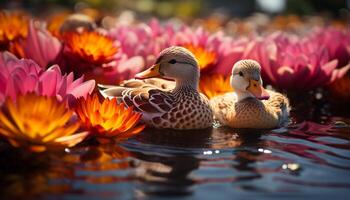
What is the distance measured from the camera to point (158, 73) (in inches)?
122

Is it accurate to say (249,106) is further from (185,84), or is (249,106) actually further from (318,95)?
(318,95)

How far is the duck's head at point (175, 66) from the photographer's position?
10.0 feet

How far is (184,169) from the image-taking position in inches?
87.8

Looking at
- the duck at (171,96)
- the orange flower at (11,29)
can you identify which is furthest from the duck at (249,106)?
the orange flower at (11,29)

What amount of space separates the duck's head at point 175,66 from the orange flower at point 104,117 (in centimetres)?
67

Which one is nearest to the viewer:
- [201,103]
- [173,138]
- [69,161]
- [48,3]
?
[69,161]

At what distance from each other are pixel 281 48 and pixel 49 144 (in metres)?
2.33

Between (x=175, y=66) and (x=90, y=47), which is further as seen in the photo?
(x=90, y=47)

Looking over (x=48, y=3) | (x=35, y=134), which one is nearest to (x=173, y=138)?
(x=35, y=134)

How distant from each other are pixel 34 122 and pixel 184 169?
2.15 feet

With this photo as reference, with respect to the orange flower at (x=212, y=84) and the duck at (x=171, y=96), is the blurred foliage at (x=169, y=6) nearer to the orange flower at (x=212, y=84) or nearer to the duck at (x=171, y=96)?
the orange flower at (x=212, y=84)

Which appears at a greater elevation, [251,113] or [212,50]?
[212,50]

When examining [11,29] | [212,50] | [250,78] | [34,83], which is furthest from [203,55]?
[34,83]

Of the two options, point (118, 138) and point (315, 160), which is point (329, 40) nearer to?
point (315, 160)
